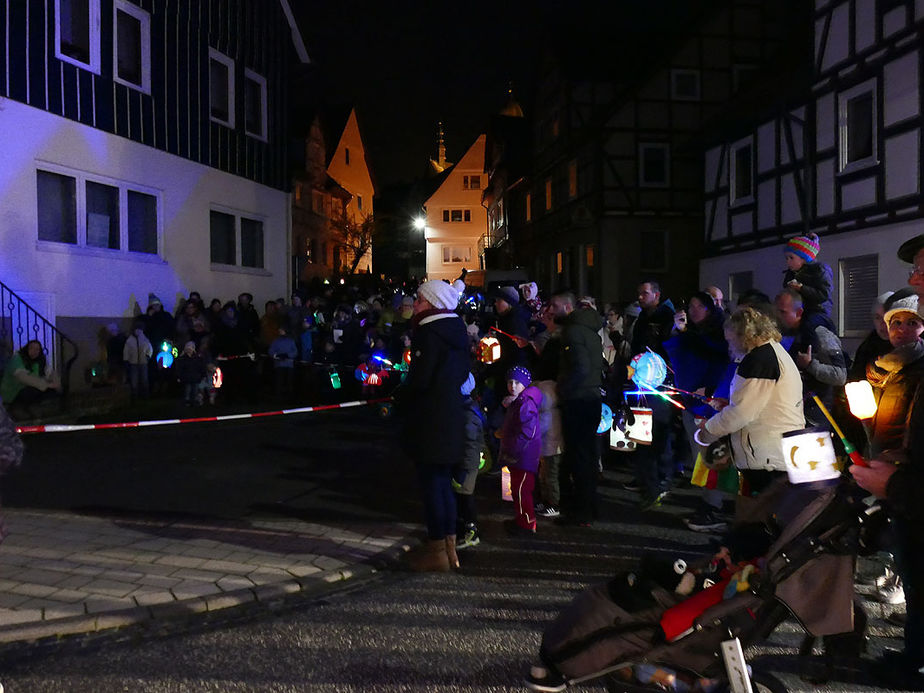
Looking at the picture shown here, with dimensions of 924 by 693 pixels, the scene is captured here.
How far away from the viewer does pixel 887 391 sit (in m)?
4.49

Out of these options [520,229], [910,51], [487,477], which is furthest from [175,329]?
[520,229]

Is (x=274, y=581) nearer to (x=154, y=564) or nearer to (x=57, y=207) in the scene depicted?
(x=154, y=564)

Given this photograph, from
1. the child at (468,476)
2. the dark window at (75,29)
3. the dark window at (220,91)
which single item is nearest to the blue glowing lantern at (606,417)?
the child at (468,476)

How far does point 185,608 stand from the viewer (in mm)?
5359

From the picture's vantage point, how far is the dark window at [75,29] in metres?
15.4

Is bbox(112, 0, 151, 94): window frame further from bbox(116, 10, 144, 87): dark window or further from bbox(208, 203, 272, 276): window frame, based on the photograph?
bbox(208, 203, 272, 276): window frame

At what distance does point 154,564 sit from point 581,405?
374 centimetres

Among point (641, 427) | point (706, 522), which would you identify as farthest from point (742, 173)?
point (706, 522)

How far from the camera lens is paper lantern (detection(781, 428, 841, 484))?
3797mm

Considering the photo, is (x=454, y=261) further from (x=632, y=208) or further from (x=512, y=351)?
(x=512, y=351)

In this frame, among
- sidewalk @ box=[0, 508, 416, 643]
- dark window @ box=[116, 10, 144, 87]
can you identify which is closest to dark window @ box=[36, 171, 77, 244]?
dark window @ box=[116, 10, 144, 87]

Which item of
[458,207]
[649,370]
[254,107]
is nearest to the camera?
[649,370]

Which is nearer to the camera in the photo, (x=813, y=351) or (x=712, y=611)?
(x=712, y=611)

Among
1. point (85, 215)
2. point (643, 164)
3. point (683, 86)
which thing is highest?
point (683, 86)
